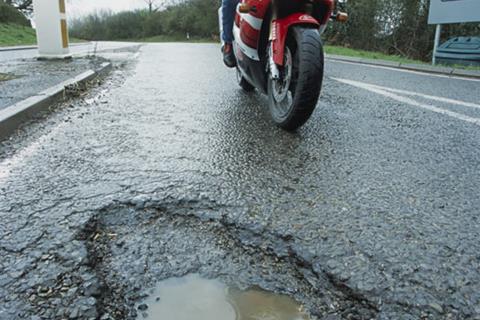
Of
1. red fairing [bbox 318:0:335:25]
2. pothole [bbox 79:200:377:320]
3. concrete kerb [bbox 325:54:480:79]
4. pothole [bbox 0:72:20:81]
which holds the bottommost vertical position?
pothole [bbox 79:200:377:320]

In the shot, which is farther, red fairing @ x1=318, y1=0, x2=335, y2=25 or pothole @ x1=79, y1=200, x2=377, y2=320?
red fairing @ x1=318, y1=0, x2=335, y2=25

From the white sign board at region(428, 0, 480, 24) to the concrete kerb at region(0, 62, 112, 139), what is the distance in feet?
25.1

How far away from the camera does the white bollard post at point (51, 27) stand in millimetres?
6523

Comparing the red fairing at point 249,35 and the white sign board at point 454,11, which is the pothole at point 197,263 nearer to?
the red fairing at point 249,35

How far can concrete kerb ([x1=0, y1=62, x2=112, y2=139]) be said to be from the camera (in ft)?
8.77

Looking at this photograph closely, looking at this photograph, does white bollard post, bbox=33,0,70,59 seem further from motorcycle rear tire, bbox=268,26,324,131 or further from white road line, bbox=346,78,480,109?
motorcycle rear tire, bbox=268,26,324,131

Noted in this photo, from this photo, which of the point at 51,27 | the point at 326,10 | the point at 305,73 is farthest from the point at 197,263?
the point at 51,27

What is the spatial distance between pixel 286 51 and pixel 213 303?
2101 millimetres

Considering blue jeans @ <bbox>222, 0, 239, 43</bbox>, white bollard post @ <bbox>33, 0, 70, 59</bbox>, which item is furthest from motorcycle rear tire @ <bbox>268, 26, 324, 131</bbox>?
white bollard post @ <bbox>33, 0, 70, 59</bbox>

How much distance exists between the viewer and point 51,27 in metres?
6.64

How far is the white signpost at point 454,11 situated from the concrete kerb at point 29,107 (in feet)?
25.1

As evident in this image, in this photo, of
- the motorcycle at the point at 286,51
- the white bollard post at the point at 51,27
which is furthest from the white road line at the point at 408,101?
the white bollard post at the point at 51,27

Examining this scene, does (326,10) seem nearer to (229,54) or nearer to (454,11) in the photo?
(229,54)

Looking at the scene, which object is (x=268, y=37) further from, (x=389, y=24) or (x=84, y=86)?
(x=389, y=24)
